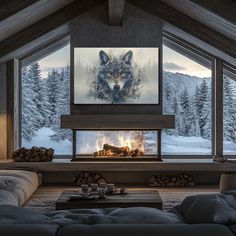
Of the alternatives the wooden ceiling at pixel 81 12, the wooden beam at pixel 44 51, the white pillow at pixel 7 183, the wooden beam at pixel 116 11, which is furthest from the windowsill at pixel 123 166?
the wooden beam at pixel 116 11

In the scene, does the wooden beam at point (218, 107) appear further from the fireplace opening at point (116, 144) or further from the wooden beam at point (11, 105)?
the wooden beam at point (11, 105)

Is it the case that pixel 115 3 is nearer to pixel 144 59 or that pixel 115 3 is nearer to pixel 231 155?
pixel 144 59

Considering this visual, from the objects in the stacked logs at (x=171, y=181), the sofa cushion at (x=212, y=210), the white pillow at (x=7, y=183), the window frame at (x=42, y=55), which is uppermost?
the window frame at (x=42, y=55)

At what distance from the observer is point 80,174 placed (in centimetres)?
849

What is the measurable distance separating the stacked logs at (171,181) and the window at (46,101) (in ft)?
5.53

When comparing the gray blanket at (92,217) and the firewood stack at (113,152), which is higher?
the gray blanket at (92,217)

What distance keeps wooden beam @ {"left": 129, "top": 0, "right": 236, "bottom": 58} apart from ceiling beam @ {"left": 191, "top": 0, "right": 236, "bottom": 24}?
57.4 inches

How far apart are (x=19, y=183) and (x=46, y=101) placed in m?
2.77

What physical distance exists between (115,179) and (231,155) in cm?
211

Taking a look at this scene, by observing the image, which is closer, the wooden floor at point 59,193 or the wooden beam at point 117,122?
the wooden floor at point 59,193

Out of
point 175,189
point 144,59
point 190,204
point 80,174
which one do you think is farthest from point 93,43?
point 190,204

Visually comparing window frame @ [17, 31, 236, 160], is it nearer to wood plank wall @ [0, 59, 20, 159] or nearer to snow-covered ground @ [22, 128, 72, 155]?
snow-covered ground @ [22, 128, 72, 155]

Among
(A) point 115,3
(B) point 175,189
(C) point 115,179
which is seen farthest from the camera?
(C) point 115,179

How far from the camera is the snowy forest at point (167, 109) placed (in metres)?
9.30
